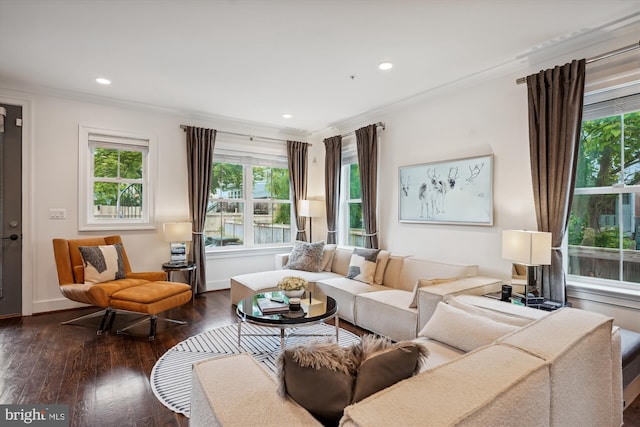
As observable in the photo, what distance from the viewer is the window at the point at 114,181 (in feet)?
13.6

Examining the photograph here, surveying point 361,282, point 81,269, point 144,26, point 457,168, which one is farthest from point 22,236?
point 457,168

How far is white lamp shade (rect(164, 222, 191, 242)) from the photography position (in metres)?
4.34

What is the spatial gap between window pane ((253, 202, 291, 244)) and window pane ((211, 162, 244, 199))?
1.36ft

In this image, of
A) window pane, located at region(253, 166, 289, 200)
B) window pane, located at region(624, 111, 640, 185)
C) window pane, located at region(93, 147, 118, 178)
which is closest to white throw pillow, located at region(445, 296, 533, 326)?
window pane, located at region(624, 111, 640, 185)

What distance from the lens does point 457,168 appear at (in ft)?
11.8

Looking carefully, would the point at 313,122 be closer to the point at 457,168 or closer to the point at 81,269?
the point at 457,168

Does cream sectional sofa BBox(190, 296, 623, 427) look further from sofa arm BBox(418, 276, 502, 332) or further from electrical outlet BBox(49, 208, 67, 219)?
electrical outlet BBox(49, 208, 67, 219)

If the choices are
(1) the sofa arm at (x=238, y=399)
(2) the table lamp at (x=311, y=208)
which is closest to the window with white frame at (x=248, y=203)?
(2) the table lamp at (x=311, y=208)

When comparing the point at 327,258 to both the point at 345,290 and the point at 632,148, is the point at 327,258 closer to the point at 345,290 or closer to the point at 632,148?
the point at 345,290

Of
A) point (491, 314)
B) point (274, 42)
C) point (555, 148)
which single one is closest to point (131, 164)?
point (274, 42)

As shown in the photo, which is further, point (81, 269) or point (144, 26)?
point (81, 269)

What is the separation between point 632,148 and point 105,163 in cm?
564

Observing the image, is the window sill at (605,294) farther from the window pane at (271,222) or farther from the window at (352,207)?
the window pane at (271,222)

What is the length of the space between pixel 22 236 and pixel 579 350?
5.16m
